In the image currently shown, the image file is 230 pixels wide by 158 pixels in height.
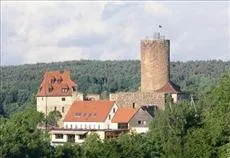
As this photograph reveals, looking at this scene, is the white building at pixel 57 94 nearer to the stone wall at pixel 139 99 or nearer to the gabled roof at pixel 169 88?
the stone wall at pixel 139 99

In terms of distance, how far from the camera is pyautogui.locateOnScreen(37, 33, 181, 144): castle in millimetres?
96375

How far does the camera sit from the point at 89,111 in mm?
100938

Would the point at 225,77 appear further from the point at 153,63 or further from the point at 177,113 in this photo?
the point at 153,63

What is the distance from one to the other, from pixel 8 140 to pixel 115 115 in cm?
2626

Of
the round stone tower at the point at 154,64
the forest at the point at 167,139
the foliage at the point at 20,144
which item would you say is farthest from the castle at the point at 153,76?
the foliage at the point at 20,144

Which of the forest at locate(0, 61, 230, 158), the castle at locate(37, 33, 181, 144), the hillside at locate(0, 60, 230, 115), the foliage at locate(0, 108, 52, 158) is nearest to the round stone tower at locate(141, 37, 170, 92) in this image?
the castle at locate(37, 33, 181, 144)

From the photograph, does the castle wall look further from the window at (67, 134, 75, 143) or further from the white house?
the window at (67, 134, 75, 143)

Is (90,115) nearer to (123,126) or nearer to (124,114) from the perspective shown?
(123,126)

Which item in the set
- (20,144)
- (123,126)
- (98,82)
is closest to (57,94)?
(123,126)

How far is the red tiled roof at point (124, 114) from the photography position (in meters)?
96.3

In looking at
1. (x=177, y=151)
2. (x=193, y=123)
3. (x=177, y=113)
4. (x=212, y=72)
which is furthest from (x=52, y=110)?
(x=212, y=72)

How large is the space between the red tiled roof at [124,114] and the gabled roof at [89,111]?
1260mm

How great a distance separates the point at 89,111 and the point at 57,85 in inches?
416

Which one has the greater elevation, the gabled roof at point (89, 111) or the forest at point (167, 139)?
the gabled roof at point (89, 111)
